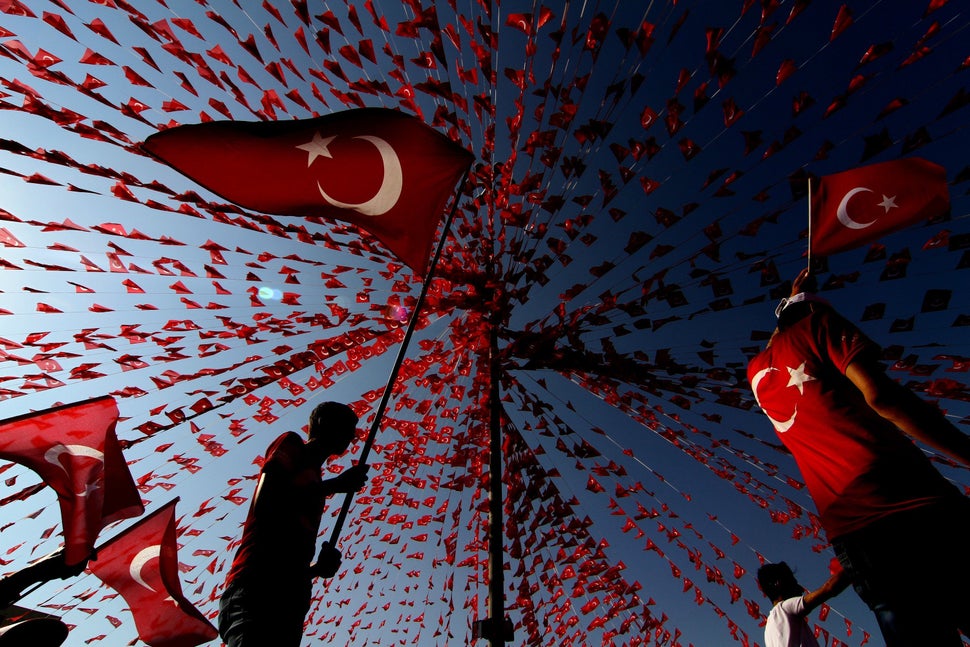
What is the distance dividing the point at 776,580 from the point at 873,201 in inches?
129

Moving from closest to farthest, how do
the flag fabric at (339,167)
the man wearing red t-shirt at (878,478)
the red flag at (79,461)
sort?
the man wearing red t-shirt at (878,478)
the flag fabric at (339,167)
the red flag at (79,461)

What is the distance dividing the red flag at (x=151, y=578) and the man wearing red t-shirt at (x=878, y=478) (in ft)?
22.2

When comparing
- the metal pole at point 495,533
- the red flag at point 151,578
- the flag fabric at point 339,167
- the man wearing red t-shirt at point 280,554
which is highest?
the flag fabric at point 339,167

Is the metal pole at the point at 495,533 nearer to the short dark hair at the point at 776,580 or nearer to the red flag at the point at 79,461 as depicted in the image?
the short dark hair at the point at 776,580

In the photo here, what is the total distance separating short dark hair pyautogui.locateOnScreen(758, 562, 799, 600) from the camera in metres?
3.49

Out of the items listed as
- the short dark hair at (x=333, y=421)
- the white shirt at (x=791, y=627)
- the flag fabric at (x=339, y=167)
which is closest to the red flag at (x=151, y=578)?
the short dark hair at (x=333, y=421)

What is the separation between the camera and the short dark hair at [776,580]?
3.49m

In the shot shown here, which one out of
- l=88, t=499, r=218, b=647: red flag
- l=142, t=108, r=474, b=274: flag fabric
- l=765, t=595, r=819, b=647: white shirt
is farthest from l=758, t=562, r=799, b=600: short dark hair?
l=88, t=499, r=218, b=647: red flag

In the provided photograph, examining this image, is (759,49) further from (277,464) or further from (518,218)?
(277,464)

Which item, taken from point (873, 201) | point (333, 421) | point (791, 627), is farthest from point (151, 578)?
point (873, 201)

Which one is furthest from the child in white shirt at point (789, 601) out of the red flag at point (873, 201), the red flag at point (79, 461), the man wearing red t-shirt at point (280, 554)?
the red flag at point (79, 461)

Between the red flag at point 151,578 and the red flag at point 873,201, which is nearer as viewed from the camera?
the red flag at point 873,201

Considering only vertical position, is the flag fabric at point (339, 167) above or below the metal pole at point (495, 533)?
above

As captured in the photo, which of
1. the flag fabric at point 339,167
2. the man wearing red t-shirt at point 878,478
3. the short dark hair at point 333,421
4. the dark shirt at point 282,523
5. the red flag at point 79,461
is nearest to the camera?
the man wearing red t-shirt at point 878,478
